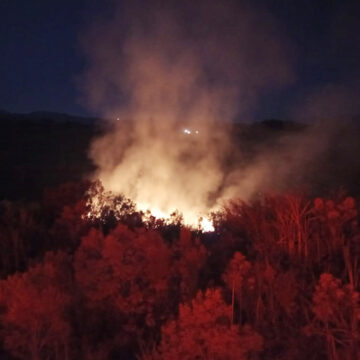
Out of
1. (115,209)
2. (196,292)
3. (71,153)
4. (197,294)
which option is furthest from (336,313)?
(71,153)

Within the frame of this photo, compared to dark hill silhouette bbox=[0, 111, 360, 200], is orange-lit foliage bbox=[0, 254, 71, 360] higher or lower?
lower

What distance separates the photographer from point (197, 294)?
33.6 feet

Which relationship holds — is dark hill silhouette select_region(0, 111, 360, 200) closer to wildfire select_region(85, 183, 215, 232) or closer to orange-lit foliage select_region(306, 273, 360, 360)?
wildfire select_region(85, 183, 215, 232)

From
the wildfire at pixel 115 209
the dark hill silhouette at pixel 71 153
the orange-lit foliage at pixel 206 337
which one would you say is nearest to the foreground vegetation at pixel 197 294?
the orange-lit foliage at pixel 206 337

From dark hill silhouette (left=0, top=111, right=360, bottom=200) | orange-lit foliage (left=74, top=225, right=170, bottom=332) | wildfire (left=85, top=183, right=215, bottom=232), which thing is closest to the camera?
orange-lit foliage (left=74, top=225, right=170, bottom=332)

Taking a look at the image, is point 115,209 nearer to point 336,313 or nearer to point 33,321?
point 33,321

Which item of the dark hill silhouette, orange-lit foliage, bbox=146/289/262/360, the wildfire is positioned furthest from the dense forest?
the dark hill silhouette

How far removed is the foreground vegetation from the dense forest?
21 mm

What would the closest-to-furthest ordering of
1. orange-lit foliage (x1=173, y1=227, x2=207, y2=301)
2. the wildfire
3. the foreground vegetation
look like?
the foreground vegetation < orange-lit foliage (x1=173, y1=227, x2=207, y2=301) < the wildfire

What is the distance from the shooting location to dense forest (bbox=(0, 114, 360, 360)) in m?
9.62

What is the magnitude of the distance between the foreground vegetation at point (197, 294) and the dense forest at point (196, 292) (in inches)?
0.8

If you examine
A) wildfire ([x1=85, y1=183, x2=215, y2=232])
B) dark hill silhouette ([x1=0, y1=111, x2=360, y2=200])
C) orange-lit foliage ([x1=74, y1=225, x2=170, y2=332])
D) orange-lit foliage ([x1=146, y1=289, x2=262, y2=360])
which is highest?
dark hill silhouette ([x1=0, y1=111, x2=360, y2=200])

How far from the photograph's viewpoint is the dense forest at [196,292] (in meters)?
9.62

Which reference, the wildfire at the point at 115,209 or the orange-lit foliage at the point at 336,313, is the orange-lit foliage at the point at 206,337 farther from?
the wildfire at the point at 115,209
